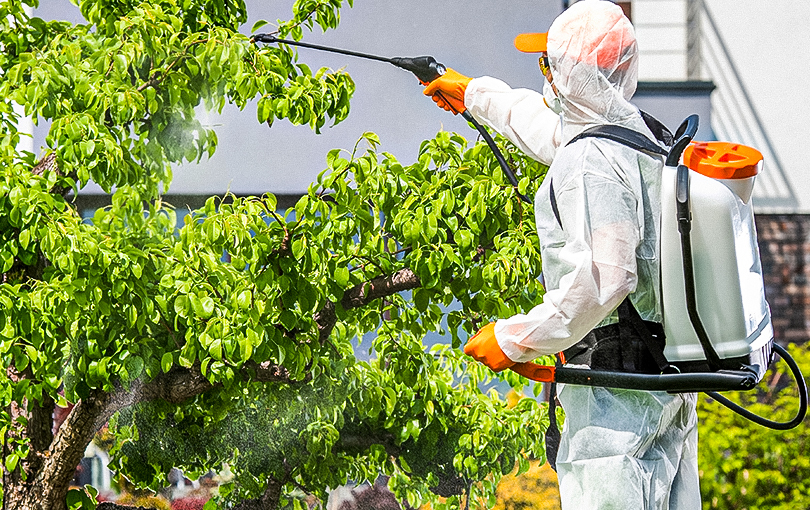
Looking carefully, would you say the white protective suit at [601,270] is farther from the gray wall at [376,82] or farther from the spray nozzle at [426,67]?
the gray wall at [376,82]

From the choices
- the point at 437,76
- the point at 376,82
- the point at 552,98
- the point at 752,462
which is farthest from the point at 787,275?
the point at 552,98

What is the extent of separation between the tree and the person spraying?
17.2 inches

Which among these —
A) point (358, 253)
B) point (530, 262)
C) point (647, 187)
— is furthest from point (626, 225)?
point (358, 253)

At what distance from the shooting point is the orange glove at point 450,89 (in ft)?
5.68

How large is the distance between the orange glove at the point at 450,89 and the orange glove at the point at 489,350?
59 centimetres

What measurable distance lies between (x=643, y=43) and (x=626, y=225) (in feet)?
5.18

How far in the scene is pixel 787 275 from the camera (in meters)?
2.78

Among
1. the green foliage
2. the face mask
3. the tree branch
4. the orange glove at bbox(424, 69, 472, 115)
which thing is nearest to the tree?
the tree branch

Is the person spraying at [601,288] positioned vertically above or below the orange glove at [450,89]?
below

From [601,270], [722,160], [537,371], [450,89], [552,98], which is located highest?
[450,89]

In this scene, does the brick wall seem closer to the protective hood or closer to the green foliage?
the green foliage

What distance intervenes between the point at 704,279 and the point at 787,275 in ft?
5.73

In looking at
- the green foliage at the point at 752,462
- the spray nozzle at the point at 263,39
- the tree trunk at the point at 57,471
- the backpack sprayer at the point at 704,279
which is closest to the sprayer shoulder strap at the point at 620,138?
the backpack sprayer at the point at 704,279

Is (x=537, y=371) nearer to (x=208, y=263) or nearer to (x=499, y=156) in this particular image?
(x=499, y=156)
